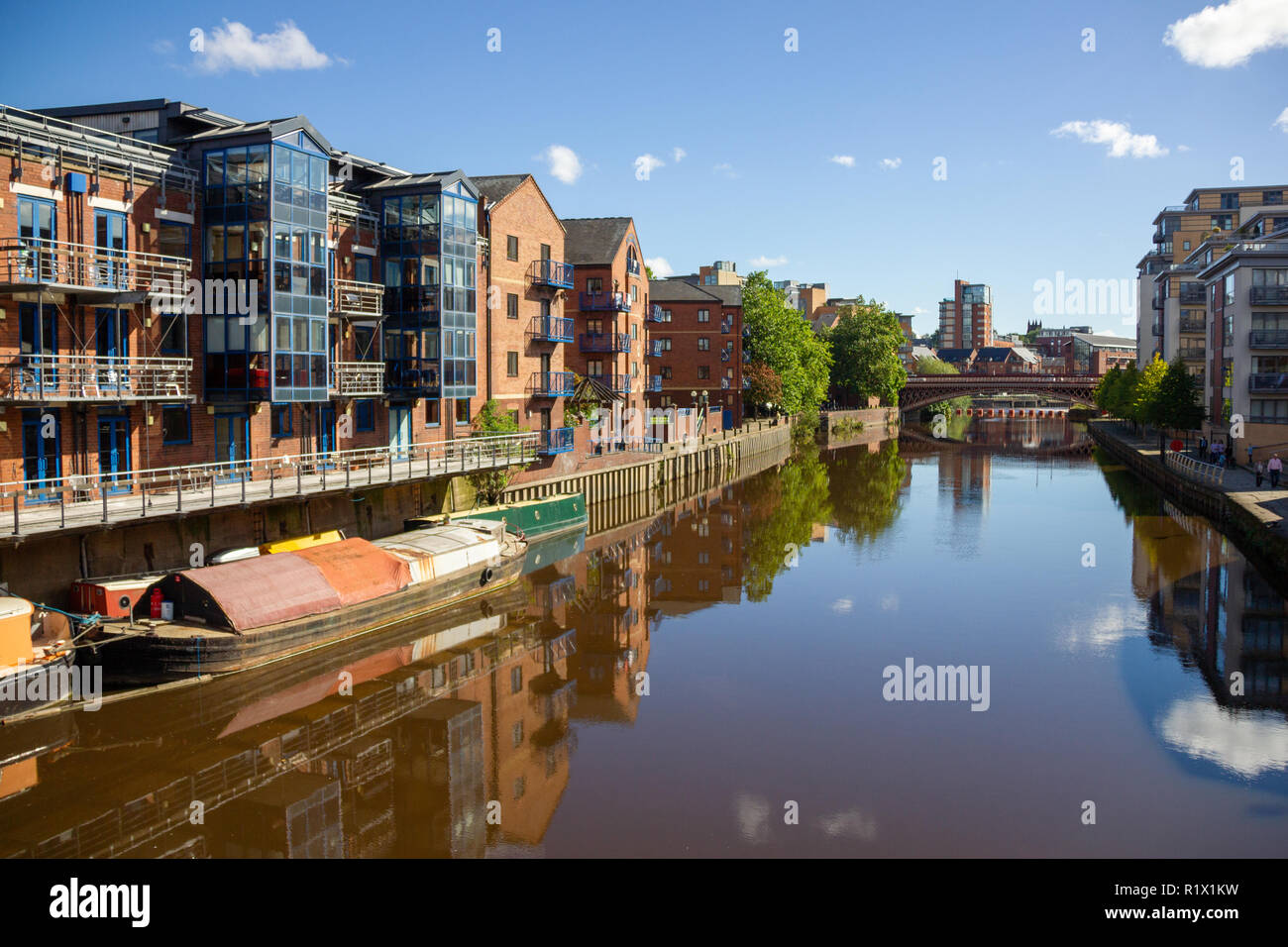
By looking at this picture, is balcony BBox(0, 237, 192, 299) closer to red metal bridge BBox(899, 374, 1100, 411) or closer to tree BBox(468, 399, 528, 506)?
tree BBox(468, 399, 528, 506)

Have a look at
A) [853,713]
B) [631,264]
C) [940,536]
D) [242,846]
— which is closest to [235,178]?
[242,846]

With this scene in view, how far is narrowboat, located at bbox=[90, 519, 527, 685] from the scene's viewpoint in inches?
916

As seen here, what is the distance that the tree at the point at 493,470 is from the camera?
43.0 metres

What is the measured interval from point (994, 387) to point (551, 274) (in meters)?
82.4

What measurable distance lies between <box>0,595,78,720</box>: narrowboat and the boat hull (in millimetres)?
977

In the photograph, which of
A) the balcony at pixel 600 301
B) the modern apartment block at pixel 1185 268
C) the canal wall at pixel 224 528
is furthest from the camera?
the modern apartment block at pixel 1185 268

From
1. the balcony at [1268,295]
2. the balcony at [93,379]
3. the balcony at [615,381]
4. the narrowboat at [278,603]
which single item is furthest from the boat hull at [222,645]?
the balcony at [1268,295]

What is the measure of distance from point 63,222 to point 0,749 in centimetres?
1367

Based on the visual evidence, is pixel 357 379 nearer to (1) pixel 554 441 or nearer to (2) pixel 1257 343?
(1) pixel 554 441

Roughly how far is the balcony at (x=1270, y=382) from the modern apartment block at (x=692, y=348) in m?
41.2

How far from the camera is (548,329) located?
→ 172ft

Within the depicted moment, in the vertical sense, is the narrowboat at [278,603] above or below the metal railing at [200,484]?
below

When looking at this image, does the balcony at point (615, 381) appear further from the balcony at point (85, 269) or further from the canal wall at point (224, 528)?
the balcony at point (85, 269)

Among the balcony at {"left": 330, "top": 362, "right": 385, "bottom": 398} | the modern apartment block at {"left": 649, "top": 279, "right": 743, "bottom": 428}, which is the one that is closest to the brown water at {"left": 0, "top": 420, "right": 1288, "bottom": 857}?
the balcony at {"left": 330, "top": 362, "right": 385, "bottom": 398}
